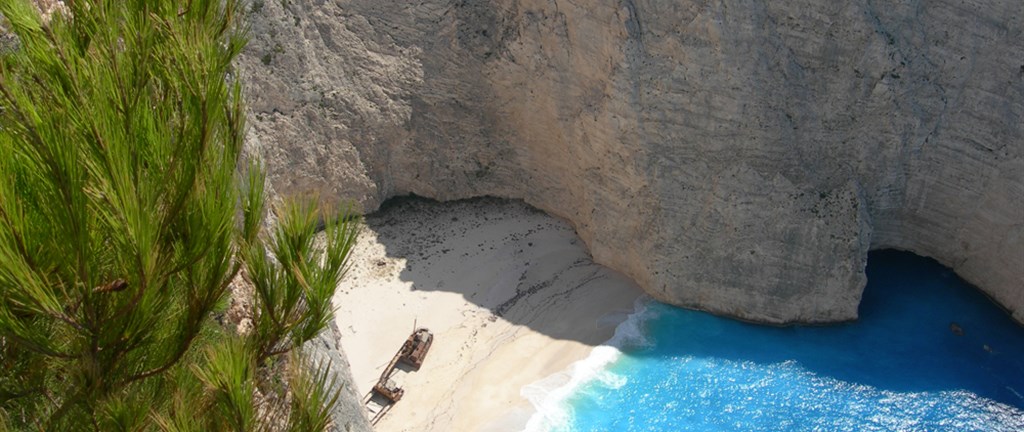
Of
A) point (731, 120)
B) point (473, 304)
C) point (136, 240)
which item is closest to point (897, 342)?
point (731, 120)

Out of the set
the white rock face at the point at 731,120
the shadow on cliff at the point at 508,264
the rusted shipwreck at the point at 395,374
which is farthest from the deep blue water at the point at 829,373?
the rusted shipwreck at the point at 395,374

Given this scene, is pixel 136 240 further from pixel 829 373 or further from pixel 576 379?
pixel 829 373

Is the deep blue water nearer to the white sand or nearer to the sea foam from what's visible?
the sea foam

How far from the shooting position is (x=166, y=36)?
5281mm

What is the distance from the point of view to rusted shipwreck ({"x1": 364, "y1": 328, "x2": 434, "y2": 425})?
54.9ft

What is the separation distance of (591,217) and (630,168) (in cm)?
186

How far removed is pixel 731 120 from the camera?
1784 cm

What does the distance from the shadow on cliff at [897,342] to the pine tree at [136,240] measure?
13.4m

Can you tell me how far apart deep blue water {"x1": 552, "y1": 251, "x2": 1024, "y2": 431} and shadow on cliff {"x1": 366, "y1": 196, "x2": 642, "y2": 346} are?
44.2 inches

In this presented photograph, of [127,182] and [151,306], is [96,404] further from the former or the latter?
[127,182]

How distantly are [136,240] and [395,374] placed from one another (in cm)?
1358

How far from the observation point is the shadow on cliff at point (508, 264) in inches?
748

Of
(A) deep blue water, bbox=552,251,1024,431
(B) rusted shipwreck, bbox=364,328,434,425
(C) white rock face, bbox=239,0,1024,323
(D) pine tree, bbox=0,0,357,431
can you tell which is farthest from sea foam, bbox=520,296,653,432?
(D) pine tree, bbox=0,0,357,431

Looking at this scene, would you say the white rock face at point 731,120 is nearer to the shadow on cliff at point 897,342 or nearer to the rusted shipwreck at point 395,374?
the shadow on cliff at point 897,342
